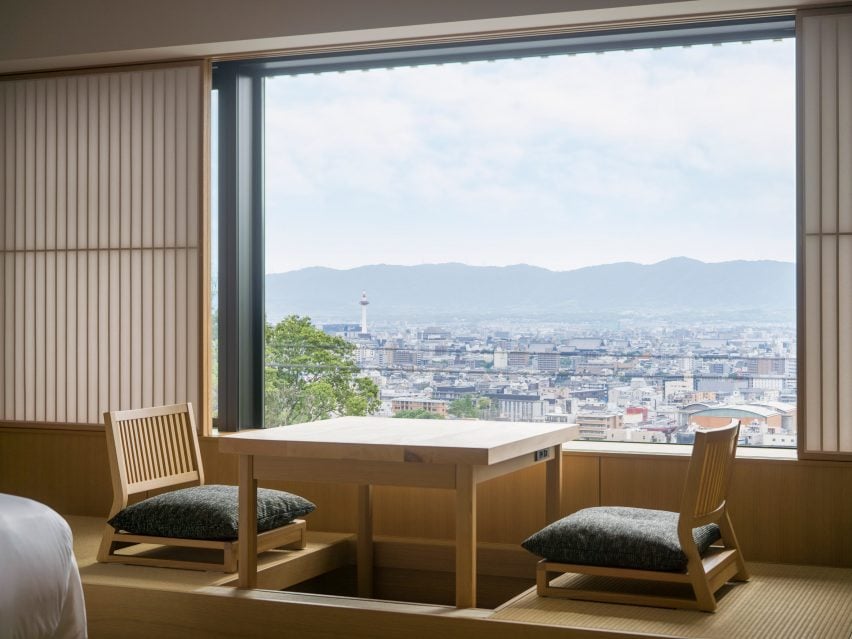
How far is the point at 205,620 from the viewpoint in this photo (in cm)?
341

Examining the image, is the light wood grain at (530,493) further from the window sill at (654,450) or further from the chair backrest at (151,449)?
the chair backrest at (151,449)

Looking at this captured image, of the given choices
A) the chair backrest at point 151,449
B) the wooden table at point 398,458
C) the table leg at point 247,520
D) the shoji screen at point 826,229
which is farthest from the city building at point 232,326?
the chair backrest at point 151,449

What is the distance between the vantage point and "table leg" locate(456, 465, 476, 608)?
3139 mm

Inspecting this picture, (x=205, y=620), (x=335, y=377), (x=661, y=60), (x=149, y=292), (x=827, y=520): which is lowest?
(x=205, y=620)

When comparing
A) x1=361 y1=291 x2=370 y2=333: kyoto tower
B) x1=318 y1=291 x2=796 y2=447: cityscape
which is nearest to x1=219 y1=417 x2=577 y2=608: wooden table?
x1=318 y1=291 x2=796 y2=447: cityscape

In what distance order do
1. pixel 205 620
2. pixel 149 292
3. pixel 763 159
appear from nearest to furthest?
pixel 205 620, pixel 763 159, pixel 149 292

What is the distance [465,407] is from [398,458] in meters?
1.33

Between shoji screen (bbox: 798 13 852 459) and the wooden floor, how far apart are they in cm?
59

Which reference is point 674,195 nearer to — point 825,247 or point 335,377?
point 825,247

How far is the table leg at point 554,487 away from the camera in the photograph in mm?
3912

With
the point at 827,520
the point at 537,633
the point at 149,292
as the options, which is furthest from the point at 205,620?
the point at 827,520

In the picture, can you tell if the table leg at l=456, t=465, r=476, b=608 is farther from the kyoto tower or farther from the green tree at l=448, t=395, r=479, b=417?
the kyoto tower

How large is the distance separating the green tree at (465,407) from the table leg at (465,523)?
4.35 feet

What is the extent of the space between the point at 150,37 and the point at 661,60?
2170mm
